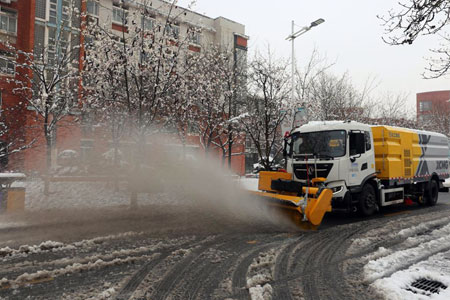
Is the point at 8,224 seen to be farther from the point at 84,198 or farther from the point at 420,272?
the point at 420,272

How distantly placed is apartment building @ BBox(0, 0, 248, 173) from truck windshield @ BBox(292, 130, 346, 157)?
16.3ft

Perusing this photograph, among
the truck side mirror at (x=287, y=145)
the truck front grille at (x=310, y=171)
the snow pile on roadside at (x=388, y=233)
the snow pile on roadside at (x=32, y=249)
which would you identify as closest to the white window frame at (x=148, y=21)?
the truck side mirror at (x=287, y=145)

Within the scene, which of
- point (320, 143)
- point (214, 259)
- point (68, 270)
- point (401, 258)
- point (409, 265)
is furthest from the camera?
point (320, 143)

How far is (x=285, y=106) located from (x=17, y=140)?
11.5m

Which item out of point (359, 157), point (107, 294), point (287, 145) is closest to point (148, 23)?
point (287, 145)

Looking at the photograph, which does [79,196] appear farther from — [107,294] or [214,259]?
[107,294]

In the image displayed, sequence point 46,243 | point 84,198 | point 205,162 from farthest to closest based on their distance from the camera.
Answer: point 205,162
point 84,198
point 46,243

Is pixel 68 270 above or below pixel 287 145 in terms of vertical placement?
below

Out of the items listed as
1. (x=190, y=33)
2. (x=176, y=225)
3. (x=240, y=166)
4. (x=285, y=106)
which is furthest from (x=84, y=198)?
(x=240, y=166)

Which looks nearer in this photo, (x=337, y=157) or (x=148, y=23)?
(x=337, y=157)

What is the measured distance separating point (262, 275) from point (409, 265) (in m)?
2.47

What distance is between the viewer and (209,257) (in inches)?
197

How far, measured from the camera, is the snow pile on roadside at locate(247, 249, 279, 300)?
3.65 m

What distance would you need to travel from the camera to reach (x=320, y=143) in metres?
8.42
